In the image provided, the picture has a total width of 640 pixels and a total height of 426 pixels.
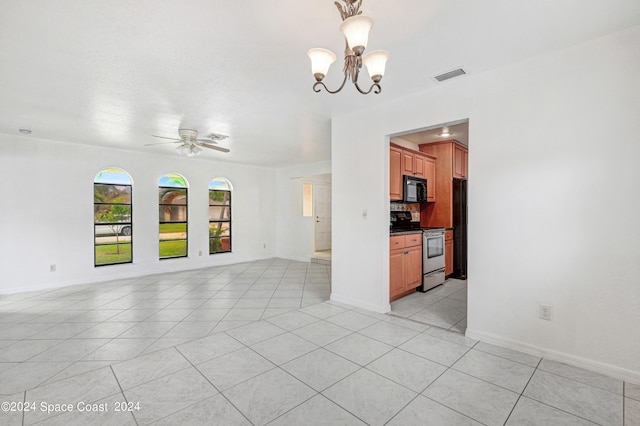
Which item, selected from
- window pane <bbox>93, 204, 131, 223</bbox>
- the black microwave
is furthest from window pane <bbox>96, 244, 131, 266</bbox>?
the black microwave

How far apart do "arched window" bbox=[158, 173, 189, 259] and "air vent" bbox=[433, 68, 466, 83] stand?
569 cm

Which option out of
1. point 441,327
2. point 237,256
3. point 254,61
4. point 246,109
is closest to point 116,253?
point 237,256

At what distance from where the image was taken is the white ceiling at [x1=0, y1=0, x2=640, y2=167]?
5.96ft

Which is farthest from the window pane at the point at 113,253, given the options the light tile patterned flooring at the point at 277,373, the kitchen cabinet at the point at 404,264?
the kitchen cabinet at the point at 404,264

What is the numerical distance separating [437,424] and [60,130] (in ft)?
19.4

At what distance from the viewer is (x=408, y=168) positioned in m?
4.54

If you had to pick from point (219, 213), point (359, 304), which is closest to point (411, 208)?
point (359, 304)

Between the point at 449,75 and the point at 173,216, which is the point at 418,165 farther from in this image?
the point at 173,216

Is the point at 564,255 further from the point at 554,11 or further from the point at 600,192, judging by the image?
the point at 554,11

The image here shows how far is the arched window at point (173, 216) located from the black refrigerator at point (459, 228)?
566 cm

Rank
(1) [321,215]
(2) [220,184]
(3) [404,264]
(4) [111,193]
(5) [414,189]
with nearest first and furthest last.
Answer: (3) [404,264], (5) [414,189], (4) [111,193], (2) [220,184], (1) [321,215]

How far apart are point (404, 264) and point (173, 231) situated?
206 inches

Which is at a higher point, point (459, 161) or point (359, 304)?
point (459, 161)

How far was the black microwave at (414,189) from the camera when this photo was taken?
4.50 m
